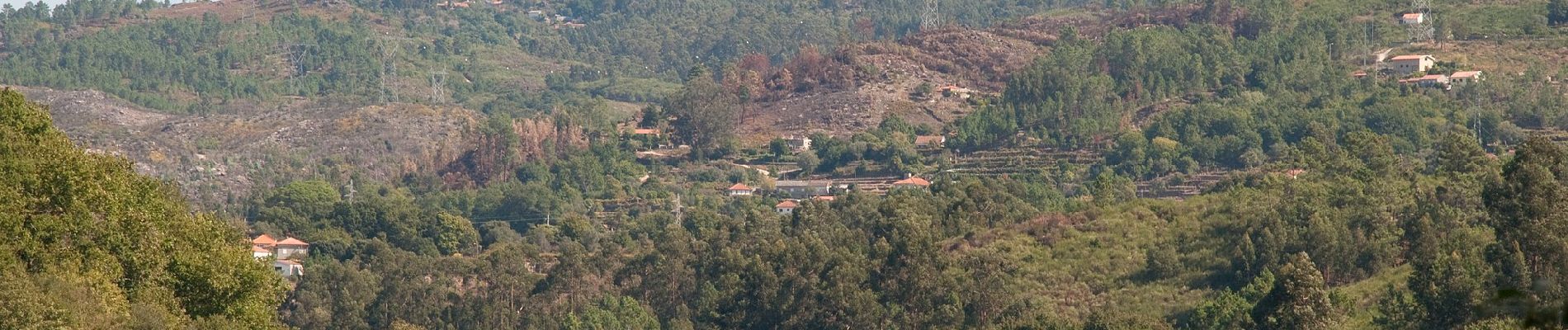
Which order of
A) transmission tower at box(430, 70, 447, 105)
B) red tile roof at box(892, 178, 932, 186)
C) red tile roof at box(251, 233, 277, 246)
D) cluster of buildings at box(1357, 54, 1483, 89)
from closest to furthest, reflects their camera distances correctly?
red tile roof at box(251, 233, 277, 246), red tile roof at box(892, 178, 932, 186), cluster of buildings at box(1357, 54, 1483, 89), transmission tower at box(430, 70, 447, 105)

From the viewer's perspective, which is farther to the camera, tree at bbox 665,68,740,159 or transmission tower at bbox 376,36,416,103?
transmission tower at bbox 376,36,416,103

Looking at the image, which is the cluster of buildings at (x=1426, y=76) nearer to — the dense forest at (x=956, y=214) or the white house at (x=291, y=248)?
the dense forest at (x=956, y=214)

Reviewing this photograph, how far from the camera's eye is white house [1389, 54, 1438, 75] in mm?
107938

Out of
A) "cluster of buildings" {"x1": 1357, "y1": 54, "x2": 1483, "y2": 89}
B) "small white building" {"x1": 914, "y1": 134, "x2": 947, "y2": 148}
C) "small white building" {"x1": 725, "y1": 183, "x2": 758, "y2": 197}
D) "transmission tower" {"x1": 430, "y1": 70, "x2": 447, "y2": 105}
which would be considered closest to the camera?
"cluster of buildings" {"x1": 1357, "y1": 54, "x2": 1483, "y2": 89}

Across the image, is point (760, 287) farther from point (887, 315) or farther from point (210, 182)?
point (210, 182)

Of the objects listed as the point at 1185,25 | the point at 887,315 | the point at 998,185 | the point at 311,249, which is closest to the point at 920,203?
the point at 998,185

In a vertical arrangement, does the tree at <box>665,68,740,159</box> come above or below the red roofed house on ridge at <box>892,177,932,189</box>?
above

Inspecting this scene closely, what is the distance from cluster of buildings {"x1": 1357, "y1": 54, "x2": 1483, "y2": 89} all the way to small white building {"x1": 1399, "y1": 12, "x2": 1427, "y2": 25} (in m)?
7.17

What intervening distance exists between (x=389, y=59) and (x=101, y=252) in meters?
136

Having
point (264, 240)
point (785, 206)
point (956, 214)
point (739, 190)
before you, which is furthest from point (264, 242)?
point (956, 214)

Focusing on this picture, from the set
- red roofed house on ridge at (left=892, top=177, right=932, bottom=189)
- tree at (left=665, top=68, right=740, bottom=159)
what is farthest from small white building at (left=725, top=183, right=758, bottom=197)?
red roofed house on ridge at (left=892, top=177, right=932, bottom=189)

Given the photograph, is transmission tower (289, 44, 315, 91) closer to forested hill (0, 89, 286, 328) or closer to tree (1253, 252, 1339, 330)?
tree (1253, 252, 1339, 330)

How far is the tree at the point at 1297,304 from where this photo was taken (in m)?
57.6

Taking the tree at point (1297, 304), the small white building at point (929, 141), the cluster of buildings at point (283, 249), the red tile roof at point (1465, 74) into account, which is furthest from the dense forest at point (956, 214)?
the cluster of buildings at point (283, 249)
